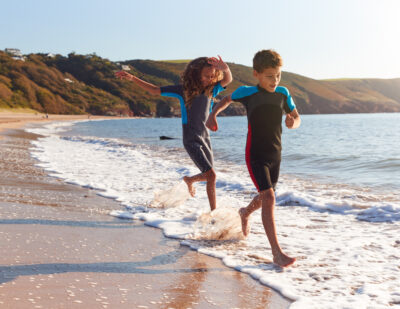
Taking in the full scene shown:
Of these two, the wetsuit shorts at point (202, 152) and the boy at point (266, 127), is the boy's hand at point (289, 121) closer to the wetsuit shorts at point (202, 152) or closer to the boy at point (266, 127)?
the boy at point (266, 127)

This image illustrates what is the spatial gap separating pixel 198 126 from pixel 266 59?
Answer: 4.66 ft

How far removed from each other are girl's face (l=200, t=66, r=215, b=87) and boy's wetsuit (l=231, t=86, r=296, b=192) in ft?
3.30

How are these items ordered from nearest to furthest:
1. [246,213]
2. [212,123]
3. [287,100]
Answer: [287,100] < [212,123] < [246,213]

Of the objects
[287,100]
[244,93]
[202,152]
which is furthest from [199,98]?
[287,100]

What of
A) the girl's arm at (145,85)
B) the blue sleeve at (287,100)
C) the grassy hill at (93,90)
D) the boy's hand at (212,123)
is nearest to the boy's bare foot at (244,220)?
the boy's hand at (212,123)

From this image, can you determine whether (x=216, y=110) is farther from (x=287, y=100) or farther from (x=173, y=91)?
(x=173, y=91)

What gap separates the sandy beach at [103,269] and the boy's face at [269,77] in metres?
1.62

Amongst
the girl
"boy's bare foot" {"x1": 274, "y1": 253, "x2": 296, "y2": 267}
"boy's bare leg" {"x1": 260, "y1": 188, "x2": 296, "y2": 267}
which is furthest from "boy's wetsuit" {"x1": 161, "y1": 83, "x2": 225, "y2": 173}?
"boy's bare foot" {"x1": 274, "y1": 253, "x2": 296, "y2": 267}

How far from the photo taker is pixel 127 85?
159500mm

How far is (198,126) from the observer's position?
14.8 ft

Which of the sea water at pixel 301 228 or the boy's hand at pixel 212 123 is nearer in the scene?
the sea water at pixel 301 228

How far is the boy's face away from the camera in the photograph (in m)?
3.36

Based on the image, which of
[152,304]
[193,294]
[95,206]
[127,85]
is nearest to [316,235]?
[193,294]

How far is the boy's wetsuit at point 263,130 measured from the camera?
11.2 ft
